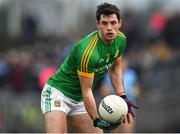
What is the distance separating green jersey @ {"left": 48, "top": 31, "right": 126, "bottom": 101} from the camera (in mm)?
13031

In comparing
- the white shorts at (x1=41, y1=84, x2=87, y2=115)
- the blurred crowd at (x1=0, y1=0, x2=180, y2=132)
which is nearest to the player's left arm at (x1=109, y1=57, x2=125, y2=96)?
the white shorts at (x1=41, y1=84, x2=87, y2=115)

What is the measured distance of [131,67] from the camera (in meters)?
21.2

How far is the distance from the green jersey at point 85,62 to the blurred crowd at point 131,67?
18.8ft

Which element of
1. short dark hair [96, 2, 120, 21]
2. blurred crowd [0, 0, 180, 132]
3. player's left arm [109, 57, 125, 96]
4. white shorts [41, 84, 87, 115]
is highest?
short dark hair [96, 2, 120, 21]

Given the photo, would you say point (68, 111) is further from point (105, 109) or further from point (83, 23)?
point (83, 23)

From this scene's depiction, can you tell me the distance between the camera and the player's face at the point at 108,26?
514 inches

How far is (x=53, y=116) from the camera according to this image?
524 inches

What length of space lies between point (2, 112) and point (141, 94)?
2831 millimetres

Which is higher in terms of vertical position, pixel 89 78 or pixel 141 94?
pixel 89 78

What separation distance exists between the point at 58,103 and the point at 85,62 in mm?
831

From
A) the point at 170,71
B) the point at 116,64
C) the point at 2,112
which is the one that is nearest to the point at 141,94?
the point at 170,71

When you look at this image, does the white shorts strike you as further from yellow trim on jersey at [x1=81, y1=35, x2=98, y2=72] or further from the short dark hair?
the short dark hair

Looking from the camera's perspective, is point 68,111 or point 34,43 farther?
point 34,43

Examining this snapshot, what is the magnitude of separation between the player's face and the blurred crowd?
21.3ft
